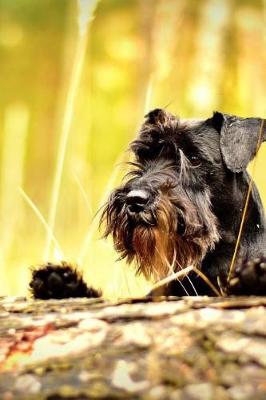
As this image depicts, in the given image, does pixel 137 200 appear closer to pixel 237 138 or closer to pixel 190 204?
pixel 190 204

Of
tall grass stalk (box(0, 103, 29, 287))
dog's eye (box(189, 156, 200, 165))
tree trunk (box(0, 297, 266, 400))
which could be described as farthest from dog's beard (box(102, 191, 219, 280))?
tree trunk (box(0, 297, 266, 400))

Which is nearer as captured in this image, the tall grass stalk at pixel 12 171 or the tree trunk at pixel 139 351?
the tree trunk at pixel 139 351

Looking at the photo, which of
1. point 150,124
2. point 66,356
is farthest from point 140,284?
point 66,356

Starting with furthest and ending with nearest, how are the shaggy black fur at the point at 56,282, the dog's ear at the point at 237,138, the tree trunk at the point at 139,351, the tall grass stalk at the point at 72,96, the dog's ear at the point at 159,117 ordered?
1. the dog's ear at the point at 159,117
2. the dog's ear at the point at 237,138
3. the tall grass stalk at the point at 72,96
4. the shaggy black fur at the point at 56,282
5. the tree trunk at the point at 139,351

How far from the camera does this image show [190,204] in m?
3.51

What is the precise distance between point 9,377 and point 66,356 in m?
0.14

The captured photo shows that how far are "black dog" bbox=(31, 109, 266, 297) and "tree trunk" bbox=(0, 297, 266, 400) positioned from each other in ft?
3.85

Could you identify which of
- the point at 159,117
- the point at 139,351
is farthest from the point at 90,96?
the point at 139,351

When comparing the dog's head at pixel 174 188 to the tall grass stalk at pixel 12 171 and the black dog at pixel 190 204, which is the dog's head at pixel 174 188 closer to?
the black dog at pixel 190 204

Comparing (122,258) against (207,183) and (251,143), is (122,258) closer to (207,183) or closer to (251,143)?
(207,183)

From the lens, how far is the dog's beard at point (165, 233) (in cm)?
343

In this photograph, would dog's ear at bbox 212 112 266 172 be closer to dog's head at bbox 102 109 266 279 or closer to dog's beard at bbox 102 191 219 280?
dog's head at bbox 102 109 266 279

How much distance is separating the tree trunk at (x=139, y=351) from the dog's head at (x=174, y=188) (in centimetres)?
120

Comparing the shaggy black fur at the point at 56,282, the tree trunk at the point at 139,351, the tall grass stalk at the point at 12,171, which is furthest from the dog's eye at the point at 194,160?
the tree trunk at the point at 139,351
